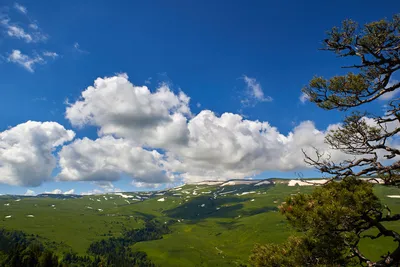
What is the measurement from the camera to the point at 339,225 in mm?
19203

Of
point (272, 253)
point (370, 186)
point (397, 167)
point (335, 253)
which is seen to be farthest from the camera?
point (272, 253)

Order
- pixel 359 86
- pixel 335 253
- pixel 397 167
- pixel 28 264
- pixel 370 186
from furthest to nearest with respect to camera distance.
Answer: pixel 28 264
pixel 335 253
pixel 370 186
pixel 359 86
pixel 397 167

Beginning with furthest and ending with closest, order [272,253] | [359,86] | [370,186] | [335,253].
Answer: [272,253], [335,253], [370,186], [359,86]

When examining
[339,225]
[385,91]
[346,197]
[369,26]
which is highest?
[369,26]

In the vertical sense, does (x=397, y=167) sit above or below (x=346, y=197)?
above

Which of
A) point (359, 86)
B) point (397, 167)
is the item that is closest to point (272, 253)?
point (397, 167)

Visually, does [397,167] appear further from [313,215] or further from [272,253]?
[272,253]

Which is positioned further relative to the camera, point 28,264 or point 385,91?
point 28,264

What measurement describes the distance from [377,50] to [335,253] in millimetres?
15489

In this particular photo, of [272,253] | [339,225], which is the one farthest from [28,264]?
[339,225]

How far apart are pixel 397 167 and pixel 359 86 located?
586 centimetres

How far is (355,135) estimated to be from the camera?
18.5 metres

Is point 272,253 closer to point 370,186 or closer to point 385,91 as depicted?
point 370,186

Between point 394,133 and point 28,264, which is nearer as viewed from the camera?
point 394,133
